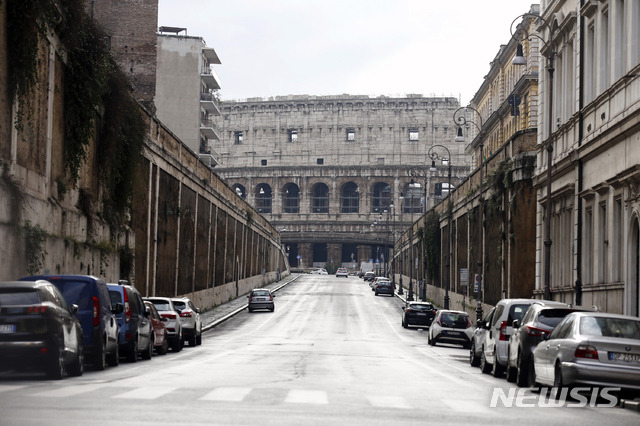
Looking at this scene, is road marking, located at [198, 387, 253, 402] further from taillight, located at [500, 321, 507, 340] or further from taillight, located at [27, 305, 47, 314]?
taillight, located at [500, 321, 507, 340]

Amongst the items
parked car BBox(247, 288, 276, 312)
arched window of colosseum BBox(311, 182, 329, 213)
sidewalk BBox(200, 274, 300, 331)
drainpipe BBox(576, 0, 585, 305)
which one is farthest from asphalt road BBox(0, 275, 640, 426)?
arched window of colosseum BBox(311, 182, 329, 213)

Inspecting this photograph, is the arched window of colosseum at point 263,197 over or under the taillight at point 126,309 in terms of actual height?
over

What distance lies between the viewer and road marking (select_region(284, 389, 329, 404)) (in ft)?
46.9

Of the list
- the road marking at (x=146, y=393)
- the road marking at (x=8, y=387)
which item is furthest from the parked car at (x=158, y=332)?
the road marking at (x=146, y=393)

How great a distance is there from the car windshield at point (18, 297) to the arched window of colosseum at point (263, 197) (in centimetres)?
14127

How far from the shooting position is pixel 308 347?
35656mm

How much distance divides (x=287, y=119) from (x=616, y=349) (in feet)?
481

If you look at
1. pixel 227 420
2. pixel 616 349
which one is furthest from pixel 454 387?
pixel 227 420

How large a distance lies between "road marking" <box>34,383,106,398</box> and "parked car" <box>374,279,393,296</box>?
3082 inches

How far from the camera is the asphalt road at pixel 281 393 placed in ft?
39.7

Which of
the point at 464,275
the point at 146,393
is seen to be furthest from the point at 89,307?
the point at 464,275

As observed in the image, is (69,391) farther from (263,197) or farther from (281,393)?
(263,197)

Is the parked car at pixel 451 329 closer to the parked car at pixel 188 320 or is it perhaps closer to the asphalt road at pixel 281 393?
the asphalt road at pixel 281 393

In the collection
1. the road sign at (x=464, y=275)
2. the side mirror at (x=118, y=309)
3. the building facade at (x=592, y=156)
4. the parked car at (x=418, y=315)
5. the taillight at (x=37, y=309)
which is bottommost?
the parked car at (x=418, y=315)
